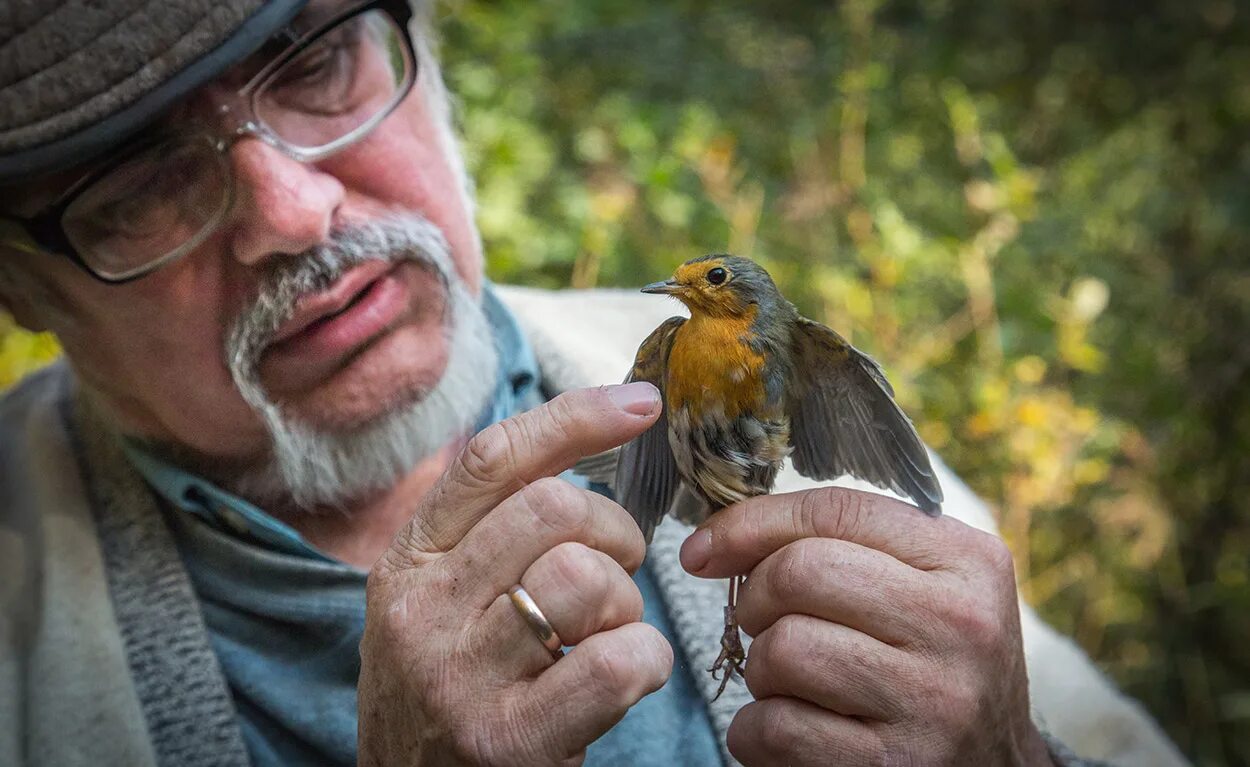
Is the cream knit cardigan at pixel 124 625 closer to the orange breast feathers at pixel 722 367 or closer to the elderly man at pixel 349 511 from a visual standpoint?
the elderly man at pixel 349 511

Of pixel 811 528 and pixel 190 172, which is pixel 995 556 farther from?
pixel 190 172

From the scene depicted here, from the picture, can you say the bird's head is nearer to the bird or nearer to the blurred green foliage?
the bird

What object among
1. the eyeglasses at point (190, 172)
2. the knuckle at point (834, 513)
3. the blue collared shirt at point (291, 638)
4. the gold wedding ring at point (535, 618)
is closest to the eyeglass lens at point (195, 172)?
the eyeglasses at point (190, 172)

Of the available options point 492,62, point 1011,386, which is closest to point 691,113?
point 492,62

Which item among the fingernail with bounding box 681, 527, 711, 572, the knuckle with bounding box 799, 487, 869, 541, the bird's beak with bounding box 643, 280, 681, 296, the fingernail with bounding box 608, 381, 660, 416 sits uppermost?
the bird's beak with bounding box 643, 280, 681, 296

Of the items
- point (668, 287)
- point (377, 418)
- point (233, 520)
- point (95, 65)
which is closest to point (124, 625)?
point (233, 520)

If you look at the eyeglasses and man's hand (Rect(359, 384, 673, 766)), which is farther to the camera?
the eyeglasses

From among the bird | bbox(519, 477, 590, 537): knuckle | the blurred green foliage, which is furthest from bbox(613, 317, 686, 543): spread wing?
the blurred green foliage

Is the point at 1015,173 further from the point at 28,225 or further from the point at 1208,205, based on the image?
the point at 28,225
